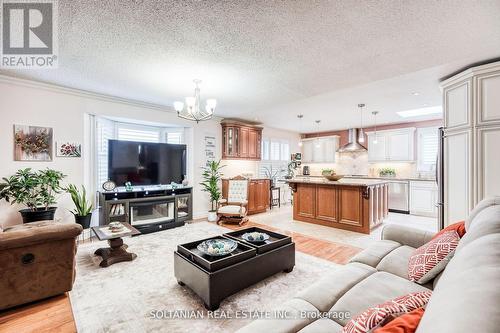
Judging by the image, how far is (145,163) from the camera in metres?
4.82

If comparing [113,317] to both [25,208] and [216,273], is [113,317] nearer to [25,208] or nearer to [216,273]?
[216,273]

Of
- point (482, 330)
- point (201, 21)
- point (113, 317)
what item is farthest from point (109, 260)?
point (482, 330)

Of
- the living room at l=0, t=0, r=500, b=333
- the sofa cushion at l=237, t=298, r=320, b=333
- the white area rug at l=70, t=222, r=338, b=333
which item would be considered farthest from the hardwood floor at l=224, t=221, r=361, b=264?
the sofa cushion at l=237, t=298, r=320, b=333

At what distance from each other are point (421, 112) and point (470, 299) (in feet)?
21.4

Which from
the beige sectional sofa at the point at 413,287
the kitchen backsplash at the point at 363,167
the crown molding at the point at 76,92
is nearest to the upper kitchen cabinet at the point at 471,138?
the beige sectional sofa at the point at 413,287

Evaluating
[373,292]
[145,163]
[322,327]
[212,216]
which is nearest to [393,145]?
[212,216]

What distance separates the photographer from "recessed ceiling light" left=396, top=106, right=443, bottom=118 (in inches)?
209

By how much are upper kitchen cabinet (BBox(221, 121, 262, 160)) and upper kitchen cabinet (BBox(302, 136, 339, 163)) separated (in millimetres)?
2588

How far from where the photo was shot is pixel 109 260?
297cm

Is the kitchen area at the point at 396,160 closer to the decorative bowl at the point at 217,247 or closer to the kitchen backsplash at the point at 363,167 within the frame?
the kitchen backsplash at the point at 363,167

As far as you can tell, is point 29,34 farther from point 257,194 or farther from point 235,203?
point 257,194

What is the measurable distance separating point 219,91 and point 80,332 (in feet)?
11.8

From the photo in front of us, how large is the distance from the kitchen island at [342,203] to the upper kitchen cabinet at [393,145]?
230 centimetres

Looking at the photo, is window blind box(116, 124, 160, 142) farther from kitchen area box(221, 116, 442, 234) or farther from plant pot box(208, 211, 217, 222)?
plant pot box(208, 211, 217, 222)
